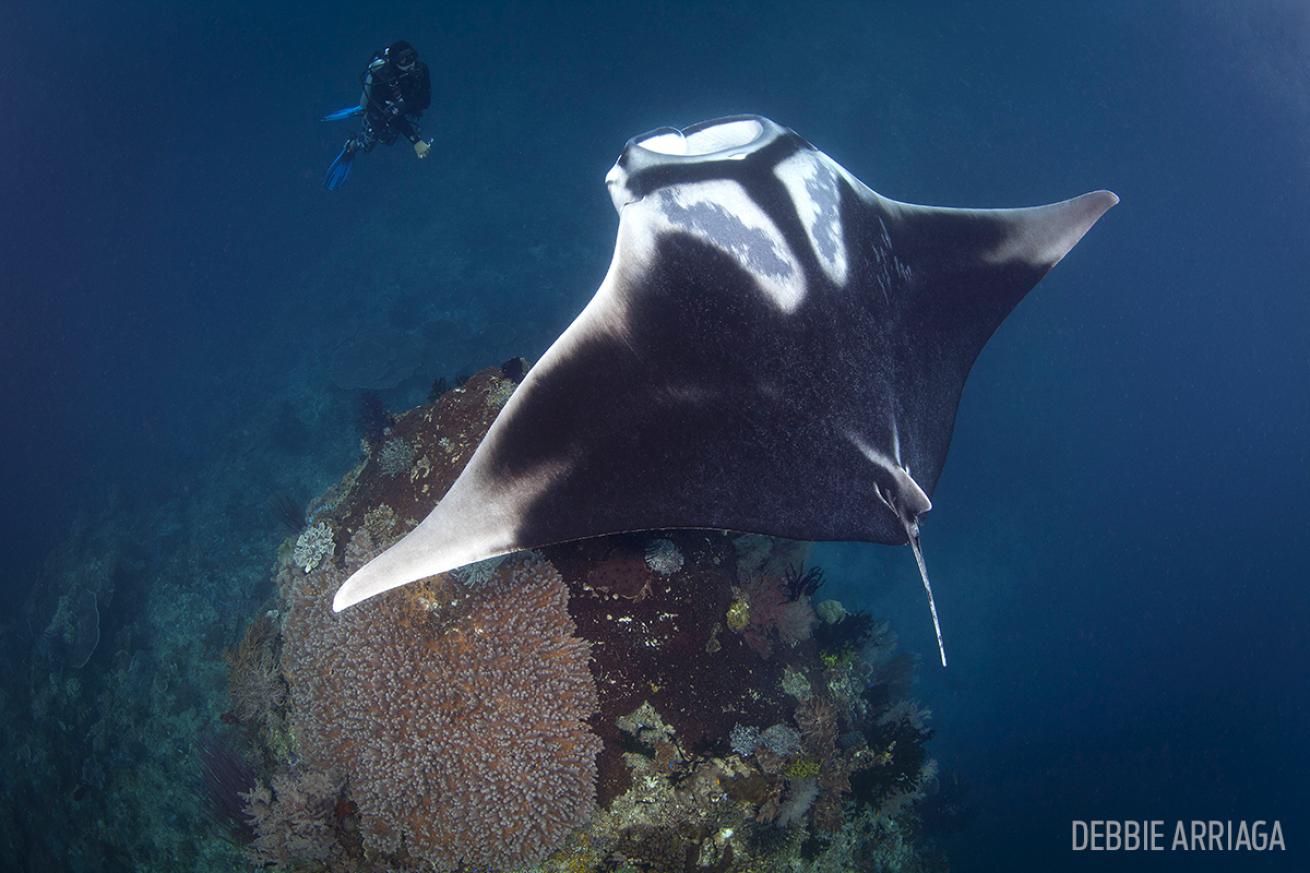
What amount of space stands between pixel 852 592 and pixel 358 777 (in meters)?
12.8

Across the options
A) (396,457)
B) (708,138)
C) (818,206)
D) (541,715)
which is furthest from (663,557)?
(708,138)

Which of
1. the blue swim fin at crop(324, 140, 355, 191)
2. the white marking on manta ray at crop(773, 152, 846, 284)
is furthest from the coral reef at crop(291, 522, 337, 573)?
the blue swim fin at crop(324, 140, 355, 191)

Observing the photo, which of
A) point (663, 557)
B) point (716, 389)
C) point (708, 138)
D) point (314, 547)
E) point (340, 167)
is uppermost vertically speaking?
point (340, 167)

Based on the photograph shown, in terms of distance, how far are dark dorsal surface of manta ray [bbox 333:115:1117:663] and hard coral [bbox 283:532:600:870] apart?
68.4 inches

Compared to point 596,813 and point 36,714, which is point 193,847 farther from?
point 596,813

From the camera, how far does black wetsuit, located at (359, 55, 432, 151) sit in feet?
36.0

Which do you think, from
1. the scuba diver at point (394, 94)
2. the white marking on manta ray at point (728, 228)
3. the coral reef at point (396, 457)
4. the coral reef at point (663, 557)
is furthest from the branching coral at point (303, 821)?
the scuba diver at point (394, 94)

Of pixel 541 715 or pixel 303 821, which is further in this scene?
pixel 303 821

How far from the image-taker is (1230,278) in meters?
25.1

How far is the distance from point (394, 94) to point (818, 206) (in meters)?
11.0

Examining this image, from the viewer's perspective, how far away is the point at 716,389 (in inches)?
109

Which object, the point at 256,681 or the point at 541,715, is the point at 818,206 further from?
the point at 256,681

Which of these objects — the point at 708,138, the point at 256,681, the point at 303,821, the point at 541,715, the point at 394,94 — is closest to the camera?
the point at 708,138

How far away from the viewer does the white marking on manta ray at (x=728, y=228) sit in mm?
2715
